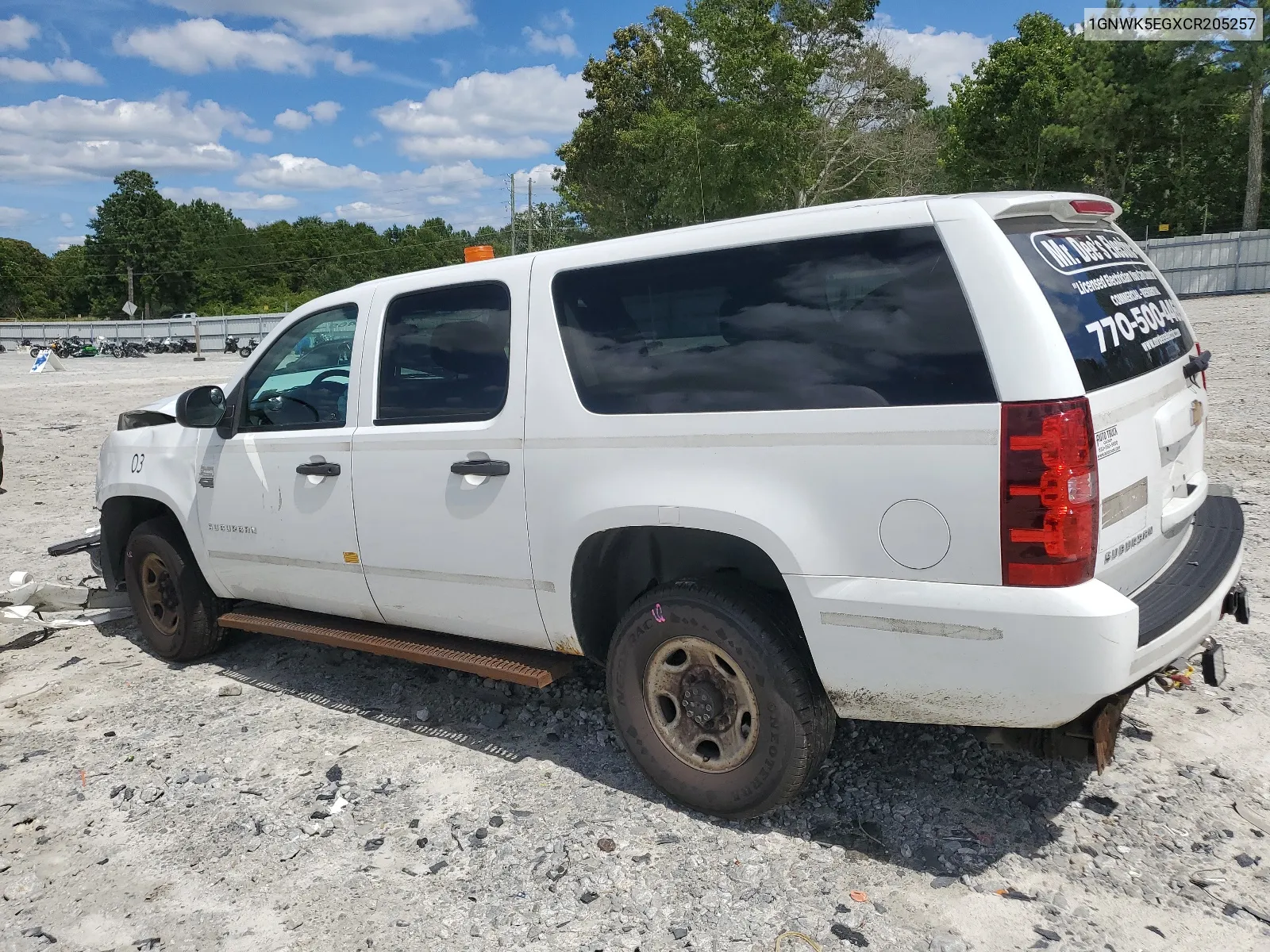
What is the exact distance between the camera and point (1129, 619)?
265 centimetres

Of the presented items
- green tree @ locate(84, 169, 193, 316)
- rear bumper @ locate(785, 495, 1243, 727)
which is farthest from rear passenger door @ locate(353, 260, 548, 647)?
green tree @ locate(84, 169, 193, 316)

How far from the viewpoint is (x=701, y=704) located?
336cm

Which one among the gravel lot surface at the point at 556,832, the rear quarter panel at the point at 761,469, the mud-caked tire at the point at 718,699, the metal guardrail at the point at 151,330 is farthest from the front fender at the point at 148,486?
the metal guardrail at the point at 151,330

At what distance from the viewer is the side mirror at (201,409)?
181 inches

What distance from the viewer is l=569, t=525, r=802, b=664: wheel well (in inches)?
134

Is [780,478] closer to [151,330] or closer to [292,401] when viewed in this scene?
[292,401]

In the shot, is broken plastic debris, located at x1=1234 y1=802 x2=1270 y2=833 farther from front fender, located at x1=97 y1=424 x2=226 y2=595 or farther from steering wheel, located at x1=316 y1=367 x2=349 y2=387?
front fender, located at x1=97 y1=424 x2=226 y2=595

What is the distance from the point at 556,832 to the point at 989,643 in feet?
5.51

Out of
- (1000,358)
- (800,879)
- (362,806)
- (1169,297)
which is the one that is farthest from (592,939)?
(1169,297)

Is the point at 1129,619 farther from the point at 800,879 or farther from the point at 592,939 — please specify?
the point at 592,939

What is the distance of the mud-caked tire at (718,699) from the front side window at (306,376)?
1.89 metres

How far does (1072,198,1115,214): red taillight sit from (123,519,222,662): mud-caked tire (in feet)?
14.9

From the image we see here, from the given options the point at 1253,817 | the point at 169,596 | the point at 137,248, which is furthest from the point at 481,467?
the point at 137,248

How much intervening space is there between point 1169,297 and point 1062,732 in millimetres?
1764
